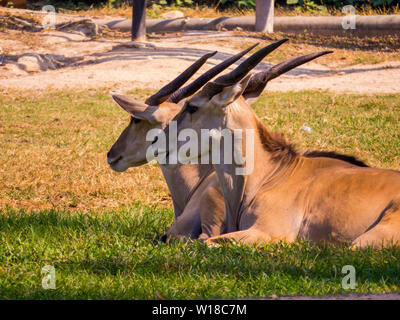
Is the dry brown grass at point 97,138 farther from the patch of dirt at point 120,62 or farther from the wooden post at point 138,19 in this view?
the wooden post at point 138,19

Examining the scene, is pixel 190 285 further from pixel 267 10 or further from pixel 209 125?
pixel 267 10

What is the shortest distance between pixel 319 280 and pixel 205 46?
12.8 metres

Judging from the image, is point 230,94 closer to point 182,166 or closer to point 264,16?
point 182,166

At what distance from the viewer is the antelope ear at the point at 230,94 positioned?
14.4 feet

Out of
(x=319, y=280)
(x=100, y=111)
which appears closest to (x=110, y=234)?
(x=319, y=280)

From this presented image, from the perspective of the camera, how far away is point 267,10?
17703 mm

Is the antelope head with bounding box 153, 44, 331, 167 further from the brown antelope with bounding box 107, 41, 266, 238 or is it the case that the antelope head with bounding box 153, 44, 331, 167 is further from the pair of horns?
the brown antelope with bounding box 107, 41, 266, 238

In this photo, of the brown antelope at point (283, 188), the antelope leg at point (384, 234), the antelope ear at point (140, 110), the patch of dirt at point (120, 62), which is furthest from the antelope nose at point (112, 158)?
the patch of dirt at point (120, 62)

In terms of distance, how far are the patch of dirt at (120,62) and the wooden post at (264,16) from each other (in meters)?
0.84

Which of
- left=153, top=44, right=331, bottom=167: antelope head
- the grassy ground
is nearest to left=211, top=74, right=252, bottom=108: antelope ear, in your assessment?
left=153, top=44, right=331, bottom=167: antelope head

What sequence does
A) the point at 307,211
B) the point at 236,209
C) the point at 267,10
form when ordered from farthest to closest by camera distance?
the point at 267,10, the point at 236,209, the point at 307,211

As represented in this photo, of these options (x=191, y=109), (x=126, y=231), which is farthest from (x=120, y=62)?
(x=191, y=109)

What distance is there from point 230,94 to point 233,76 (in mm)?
129

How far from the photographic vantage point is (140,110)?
529cm
